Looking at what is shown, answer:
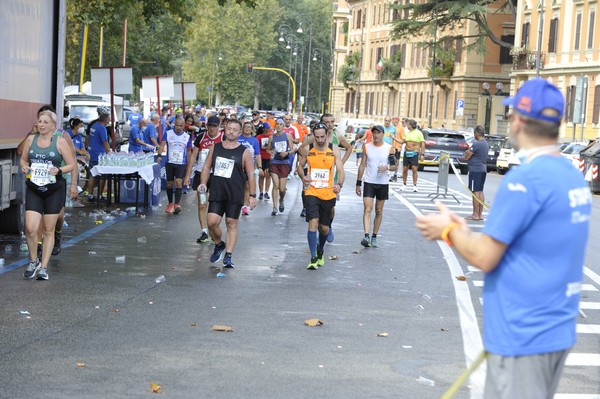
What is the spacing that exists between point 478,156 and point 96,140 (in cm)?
742

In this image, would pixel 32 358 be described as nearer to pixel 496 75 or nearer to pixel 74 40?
pixel 74 40

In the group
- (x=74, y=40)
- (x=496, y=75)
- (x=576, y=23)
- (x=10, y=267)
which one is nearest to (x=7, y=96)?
(x=10, y=267)

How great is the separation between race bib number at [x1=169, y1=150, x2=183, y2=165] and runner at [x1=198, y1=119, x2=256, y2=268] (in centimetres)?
795

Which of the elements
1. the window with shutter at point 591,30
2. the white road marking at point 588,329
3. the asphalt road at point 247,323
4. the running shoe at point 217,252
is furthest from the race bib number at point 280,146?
the window with shutter at point 591,30

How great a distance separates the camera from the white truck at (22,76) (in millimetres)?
15438

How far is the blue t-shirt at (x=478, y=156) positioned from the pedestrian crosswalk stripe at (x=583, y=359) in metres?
15.0

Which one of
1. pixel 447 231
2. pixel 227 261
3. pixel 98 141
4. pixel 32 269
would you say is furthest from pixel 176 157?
pixel 447 231

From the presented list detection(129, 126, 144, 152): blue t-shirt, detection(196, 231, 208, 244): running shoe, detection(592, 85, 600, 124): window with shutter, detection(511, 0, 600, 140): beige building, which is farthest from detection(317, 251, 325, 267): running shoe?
detection(592, 85, 600, 124): window with shutter

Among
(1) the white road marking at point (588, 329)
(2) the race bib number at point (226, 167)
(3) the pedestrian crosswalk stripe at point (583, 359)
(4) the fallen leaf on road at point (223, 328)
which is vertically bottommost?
(1) the white road marking at point (588, 329)

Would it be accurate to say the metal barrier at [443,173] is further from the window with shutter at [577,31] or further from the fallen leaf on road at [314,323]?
the window with shutter at [577,31]

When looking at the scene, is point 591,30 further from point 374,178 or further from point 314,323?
point 314,323

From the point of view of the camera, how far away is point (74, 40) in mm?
50781

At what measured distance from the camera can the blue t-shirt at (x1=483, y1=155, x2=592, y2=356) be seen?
4406mm

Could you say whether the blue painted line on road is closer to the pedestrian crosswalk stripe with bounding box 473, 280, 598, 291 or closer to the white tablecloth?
the white tablecloth
